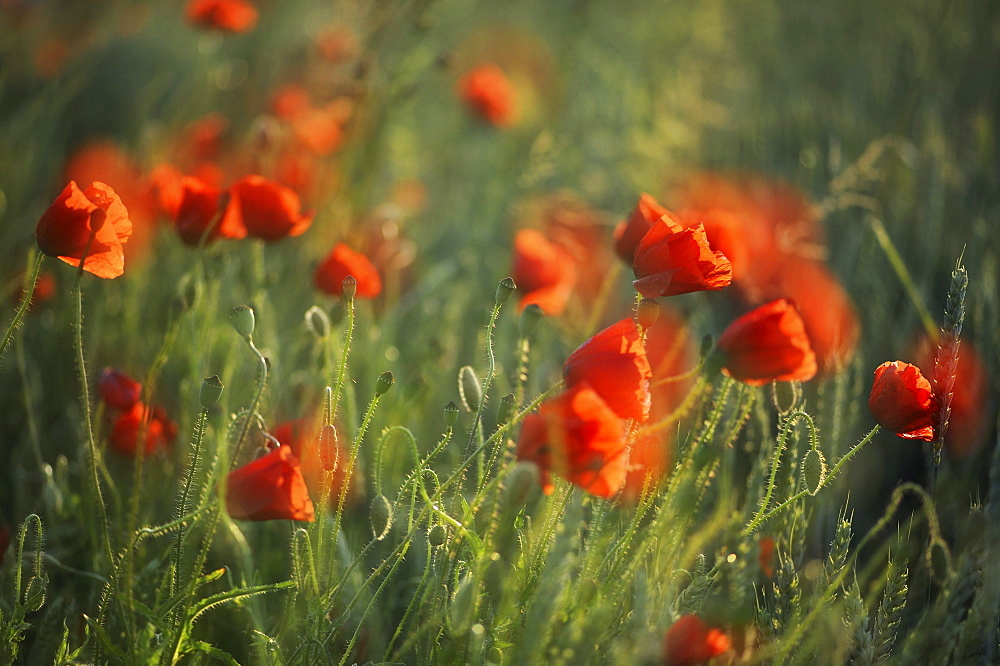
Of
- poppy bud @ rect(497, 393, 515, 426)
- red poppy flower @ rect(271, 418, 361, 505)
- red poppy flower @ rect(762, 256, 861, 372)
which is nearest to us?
poppy bud @ rect(497, 393, 515, 426)

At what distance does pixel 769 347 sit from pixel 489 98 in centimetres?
212

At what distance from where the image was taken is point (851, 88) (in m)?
3.26

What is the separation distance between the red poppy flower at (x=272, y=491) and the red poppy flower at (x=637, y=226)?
71 cm

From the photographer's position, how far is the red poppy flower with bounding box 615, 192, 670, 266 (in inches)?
54.8

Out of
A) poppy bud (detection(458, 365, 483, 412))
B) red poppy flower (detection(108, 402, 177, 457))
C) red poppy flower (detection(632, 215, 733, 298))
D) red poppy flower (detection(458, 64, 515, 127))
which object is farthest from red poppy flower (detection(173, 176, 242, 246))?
red poppy flower (detection(458, 64, 515, 127))

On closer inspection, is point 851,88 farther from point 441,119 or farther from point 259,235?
point 259,235

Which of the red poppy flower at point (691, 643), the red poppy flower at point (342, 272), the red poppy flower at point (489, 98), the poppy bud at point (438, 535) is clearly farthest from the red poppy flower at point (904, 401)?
the red poppy flower at point (489, 98)

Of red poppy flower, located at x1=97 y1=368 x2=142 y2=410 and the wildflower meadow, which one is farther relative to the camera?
red poppy flower, located at x1=97 y1=368 x2=142 y2=410

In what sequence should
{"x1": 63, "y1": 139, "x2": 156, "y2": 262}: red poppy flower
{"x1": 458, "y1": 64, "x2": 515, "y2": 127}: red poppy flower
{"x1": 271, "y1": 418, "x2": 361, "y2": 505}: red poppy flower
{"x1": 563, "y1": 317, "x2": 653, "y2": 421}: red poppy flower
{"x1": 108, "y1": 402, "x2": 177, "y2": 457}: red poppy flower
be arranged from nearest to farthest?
{"x1": 563, "y1": 317, "x2": 653, "y2": 421}: red poppy flower, {"x1": 271, "y1": 418, "x2": 361, "y2": 505}: red poppy flower, {"x1": 108, "y1": 402, "x2": 177, "y2": 457}: red poppy flower, {"x1": 63, "y1": 139, "x2": 156, "y2": 262}: red poppy flower, {"x1": 458, "y1": 64, "x2": 515, "y2": 127}: red poppy flower

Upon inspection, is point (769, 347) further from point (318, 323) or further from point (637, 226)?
point (318, 323)

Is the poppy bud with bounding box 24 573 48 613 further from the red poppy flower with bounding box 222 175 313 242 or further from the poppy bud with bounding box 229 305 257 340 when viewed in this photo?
the red poppy flower with bounding box 222 175 313 242

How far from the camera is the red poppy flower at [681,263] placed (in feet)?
3.74

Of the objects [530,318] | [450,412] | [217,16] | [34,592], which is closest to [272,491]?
[450,412]

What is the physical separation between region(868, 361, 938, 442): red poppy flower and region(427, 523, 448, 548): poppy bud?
63 cm
